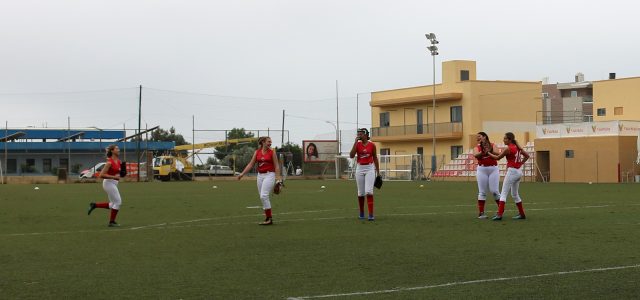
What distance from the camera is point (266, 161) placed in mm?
18156

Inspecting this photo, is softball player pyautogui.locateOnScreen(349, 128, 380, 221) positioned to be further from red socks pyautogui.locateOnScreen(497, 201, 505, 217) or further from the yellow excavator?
the yellow excavator

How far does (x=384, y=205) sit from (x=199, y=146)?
50806 mm

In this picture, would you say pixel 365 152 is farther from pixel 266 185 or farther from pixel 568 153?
pixel 568 153

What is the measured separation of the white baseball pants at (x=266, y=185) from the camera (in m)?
18.0

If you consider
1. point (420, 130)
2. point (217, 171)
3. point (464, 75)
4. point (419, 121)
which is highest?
point (464, 75)

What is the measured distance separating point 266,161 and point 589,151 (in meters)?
38.6

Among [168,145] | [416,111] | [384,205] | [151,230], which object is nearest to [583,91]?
[416,111]

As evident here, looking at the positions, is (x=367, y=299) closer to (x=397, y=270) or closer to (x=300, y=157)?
(x=397, y=270)

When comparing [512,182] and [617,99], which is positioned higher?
[617,99]

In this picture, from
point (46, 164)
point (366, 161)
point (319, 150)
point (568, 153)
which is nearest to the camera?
point (366, 161)

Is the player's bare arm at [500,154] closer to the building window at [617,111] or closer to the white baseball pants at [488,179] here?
the white baseball pants at [488,179]

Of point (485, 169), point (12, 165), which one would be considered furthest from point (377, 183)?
point (12, 165)

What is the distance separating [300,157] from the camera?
294 feet

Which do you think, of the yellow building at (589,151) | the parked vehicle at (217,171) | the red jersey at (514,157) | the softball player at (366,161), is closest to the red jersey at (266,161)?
the softball player at (366,161)
